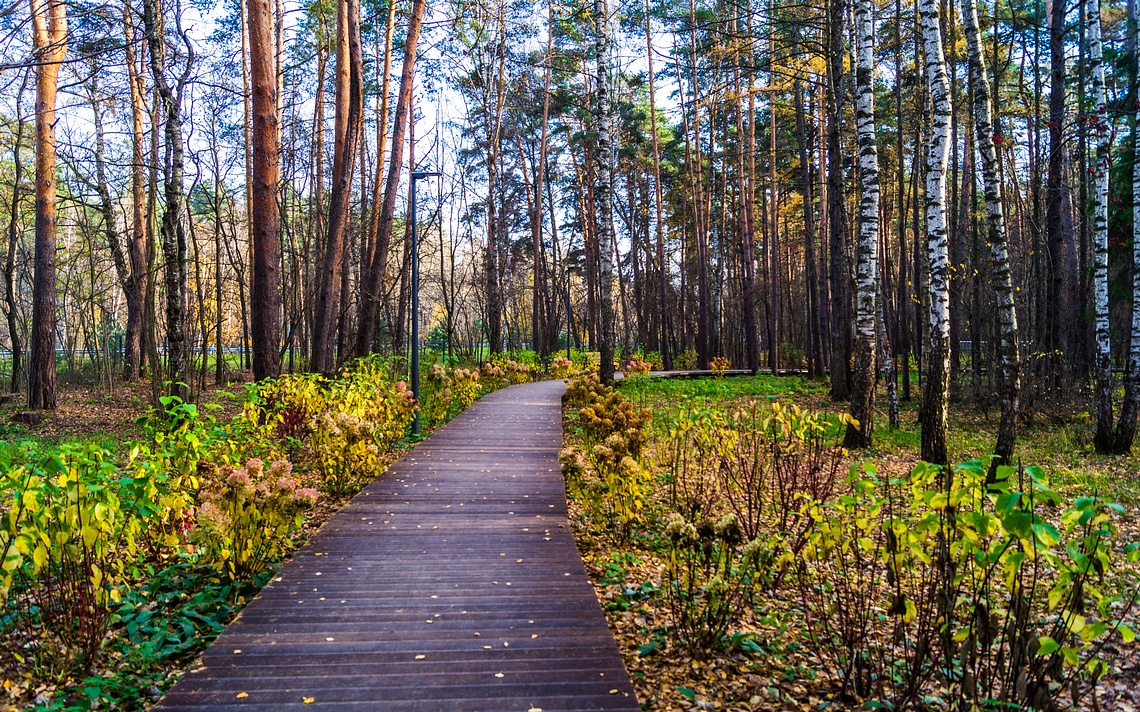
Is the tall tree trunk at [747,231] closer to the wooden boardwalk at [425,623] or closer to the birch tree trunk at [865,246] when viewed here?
the birch tree trunk at [865,246]

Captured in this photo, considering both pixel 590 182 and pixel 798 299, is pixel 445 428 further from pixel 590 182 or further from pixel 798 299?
pixel 798 299

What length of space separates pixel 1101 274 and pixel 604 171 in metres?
8.78

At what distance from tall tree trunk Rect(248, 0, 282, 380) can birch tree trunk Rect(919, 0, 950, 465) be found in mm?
8204

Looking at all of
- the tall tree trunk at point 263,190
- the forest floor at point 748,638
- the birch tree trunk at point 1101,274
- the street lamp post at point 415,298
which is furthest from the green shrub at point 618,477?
the birch tree trunk at point 1101,274

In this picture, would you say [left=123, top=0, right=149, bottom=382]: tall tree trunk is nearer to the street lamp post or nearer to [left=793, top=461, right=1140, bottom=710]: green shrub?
the street lamp post

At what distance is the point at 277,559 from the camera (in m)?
4.51

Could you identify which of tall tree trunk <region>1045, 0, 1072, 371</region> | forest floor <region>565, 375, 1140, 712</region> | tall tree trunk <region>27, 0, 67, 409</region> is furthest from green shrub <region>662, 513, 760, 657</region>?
tall tree trunk <region>27, 0, 67, 409</region>

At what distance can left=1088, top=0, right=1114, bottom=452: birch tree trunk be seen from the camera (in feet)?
27.0

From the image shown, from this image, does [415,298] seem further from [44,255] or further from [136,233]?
[136,233]

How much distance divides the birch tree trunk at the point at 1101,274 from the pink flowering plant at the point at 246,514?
9.31 metres

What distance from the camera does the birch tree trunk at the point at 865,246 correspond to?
8.23m

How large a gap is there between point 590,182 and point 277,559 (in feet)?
70.9

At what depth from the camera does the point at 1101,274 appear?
29.5 feet

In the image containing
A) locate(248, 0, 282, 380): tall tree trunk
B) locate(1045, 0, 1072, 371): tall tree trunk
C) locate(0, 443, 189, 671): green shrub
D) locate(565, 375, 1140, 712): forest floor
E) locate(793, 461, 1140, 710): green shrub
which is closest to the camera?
locate(793, 461, 1140, 710): green shrub
